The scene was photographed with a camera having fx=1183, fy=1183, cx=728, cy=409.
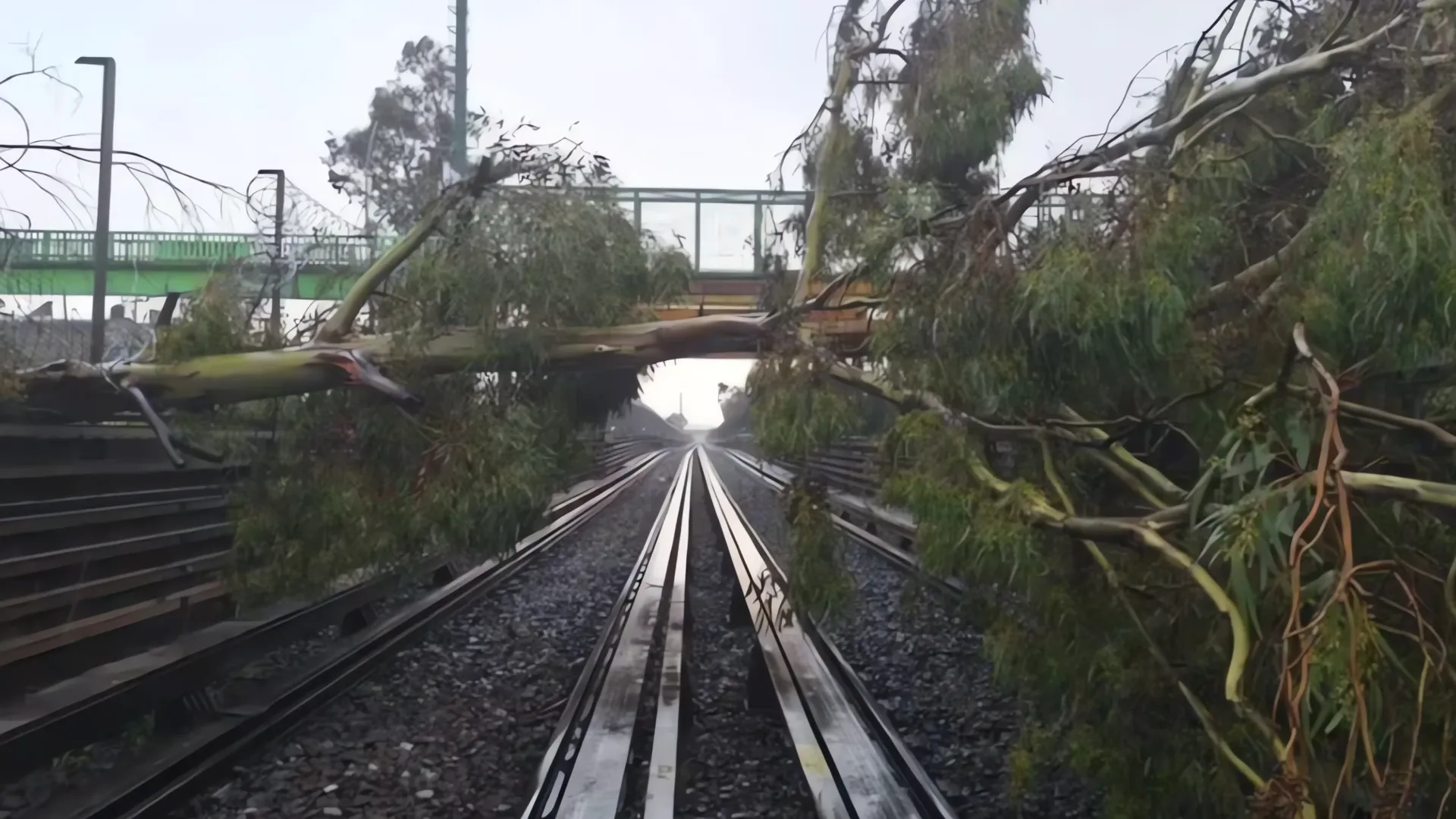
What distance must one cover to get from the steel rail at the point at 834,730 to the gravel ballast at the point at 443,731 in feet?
4.63

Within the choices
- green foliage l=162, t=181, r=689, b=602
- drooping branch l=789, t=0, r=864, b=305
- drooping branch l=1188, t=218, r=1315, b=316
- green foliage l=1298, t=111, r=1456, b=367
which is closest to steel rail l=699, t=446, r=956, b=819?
green foliage l=162, t=181, r=689, b=602

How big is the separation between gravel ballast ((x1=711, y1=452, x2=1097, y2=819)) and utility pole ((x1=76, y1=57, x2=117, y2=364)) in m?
3.86

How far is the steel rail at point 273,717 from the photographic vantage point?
15.8 feet

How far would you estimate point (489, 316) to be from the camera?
555 centimetres

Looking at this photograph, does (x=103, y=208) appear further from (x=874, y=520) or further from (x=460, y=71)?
(x=874, y=520)

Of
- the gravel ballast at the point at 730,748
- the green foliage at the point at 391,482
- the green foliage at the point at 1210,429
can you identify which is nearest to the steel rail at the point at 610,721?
the gravel ballast at the point at 730,748

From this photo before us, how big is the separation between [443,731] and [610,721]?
3.09 ft

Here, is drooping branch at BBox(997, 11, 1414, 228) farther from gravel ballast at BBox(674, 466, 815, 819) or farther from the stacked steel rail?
the stacked steel rail

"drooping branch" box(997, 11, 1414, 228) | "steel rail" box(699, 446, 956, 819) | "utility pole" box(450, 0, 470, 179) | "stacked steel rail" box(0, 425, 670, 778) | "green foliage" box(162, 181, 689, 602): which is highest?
"utility pole" box(450, 0, 470, 179)

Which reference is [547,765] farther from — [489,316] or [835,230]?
[835,230]

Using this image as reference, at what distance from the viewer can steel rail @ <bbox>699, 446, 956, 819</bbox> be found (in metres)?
Answer: 5.27

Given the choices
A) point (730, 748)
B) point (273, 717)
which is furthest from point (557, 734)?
point (273, 717)

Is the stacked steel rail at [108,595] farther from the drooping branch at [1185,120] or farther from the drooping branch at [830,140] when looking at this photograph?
the drooping branch at [1185,120]

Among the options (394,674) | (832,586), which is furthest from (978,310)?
(394,674)
